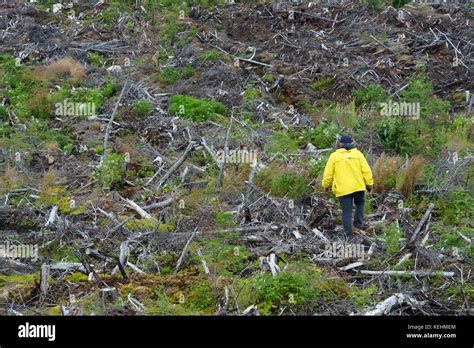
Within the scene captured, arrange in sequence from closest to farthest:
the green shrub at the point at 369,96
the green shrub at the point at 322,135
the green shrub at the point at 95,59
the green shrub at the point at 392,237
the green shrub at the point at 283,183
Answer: the green shrub at the point at 392,237, the green shrub at the point at 283,183, the green shrub at the point at 322,135, the green shrub at the point at 369,96, the green shrub at the point at 95,59

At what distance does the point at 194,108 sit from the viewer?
1399 centimetres

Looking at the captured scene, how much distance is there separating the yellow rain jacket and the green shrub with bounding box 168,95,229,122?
538 centimetres

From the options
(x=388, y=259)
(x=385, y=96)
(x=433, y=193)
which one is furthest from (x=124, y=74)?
(x=388, y=259)

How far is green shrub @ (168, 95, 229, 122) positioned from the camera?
13.8 m

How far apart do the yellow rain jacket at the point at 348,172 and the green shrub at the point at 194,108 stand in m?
5.38

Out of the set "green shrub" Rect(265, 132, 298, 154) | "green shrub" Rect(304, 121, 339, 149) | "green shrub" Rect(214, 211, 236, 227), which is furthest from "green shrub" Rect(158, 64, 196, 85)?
"green shrub" Rect(214, 211, 236, 227)

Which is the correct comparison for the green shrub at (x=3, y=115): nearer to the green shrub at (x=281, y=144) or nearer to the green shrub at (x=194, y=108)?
the green shrub at (x=194, y=108)

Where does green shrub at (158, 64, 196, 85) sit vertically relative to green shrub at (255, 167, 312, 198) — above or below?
above

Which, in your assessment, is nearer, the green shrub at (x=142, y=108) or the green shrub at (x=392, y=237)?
the green shrub at (x=392, y=237)

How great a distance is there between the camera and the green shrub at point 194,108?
45.2 ft

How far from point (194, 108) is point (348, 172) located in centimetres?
597

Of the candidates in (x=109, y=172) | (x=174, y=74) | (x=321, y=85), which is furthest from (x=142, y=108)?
(x=321, y=85)

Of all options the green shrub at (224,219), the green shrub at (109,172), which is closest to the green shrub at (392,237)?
the green shrub at (224,219)

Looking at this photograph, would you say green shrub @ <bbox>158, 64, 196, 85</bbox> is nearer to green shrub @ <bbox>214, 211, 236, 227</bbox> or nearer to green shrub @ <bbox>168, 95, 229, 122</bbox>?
green shrub @ <bbox>168, 95, 229, 122</bbox>
